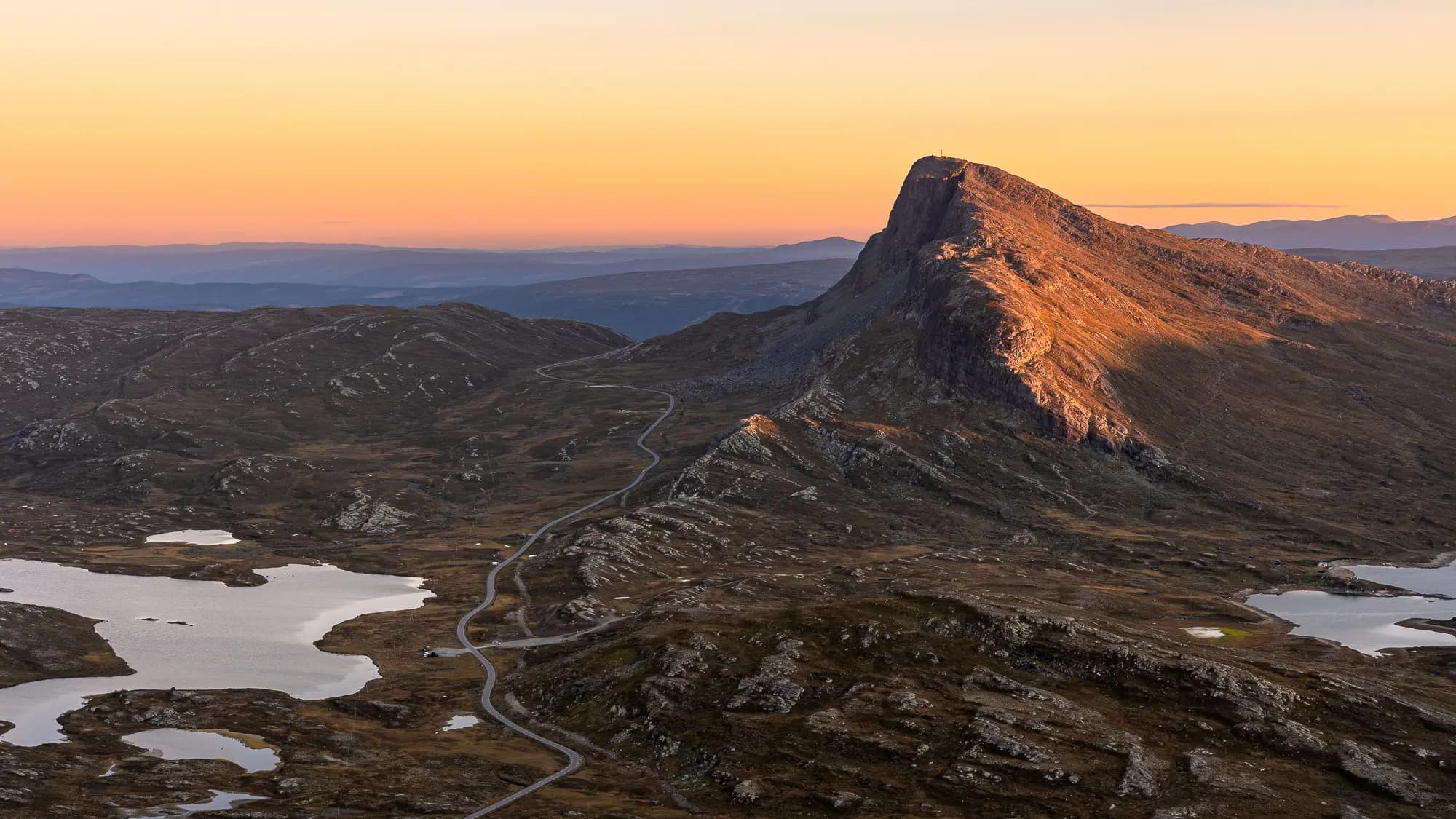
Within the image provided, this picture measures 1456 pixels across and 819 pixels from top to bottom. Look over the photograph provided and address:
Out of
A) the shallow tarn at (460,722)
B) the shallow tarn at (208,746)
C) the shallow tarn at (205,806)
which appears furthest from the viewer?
the shallow tarn at (460,722)

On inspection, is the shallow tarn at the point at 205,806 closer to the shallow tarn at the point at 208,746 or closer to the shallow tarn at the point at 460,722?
the shallow tarn at the point at 208,746

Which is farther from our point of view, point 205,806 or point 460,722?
point 460,722

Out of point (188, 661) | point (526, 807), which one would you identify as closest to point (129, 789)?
point (526, 807)

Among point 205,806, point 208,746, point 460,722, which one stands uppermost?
point 205,806

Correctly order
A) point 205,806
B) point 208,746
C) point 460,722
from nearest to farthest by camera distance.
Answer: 1. point 205,806
2. point 208,746
3. point 460,722

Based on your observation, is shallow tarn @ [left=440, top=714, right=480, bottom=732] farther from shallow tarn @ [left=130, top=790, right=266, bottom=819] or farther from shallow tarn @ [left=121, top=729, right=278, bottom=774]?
shallow tarn @ [left=130, top=790, right=266, bottom=819]

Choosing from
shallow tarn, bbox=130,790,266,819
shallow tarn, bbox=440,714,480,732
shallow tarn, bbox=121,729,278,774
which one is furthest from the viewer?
shallow tarn, bbox=440,714,480,732

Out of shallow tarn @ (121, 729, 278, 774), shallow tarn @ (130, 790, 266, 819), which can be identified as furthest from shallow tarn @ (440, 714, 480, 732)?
shallow tarn @ (130, 790, 266, 819)

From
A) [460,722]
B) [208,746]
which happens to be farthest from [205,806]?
[460,722]

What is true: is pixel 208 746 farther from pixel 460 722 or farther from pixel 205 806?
pixel 460 722

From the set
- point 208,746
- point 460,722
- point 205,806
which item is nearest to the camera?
point 205,806

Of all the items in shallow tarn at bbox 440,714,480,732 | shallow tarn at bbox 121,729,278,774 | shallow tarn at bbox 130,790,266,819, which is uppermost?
shallow tarn at bbox 130,790,266,819

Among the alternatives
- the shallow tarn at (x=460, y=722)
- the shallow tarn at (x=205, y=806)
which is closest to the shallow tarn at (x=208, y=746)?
the shallow tarn at (x=205, y=806)
